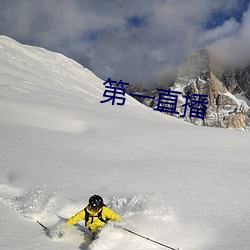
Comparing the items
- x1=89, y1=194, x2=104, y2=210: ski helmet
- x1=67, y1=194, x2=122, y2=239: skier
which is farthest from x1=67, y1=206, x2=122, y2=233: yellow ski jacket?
x1=89, y1=194, x2=104, y2=210: ski helmet

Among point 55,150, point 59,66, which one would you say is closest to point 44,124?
point 55,150

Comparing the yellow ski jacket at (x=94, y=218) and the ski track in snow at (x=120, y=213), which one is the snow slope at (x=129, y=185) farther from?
the yellow ski jacket at (x=94, y=218)

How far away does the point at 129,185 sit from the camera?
770cm

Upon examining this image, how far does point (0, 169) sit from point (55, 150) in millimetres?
2515

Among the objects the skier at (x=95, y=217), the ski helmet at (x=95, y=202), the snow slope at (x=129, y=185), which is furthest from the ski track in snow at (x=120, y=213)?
the ski helmet at (x=95, y=202)

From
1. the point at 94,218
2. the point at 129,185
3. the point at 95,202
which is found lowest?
the point at 94,218

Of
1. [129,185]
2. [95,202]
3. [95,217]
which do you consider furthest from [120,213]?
[129,185]

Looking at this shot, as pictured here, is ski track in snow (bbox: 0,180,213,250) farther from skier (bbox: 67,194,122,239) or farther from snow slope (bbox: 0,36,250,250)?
skier (bbox: 67,194,122,239)

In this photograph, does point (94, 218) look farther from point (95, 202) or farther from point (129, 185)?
point (129, 185)

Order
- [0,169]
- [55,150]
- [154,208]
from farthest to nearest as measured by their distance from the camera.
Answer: [55,150]
[0,169]
[154,208]

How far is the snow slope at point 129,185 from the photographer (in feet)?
17.3

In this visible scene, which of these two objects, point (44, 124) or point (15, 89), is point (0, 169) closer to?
point (44, 124)

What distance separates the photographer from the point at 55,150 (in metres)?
10.6

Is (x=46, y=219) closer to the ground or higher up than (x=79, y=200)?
closer to the ground
